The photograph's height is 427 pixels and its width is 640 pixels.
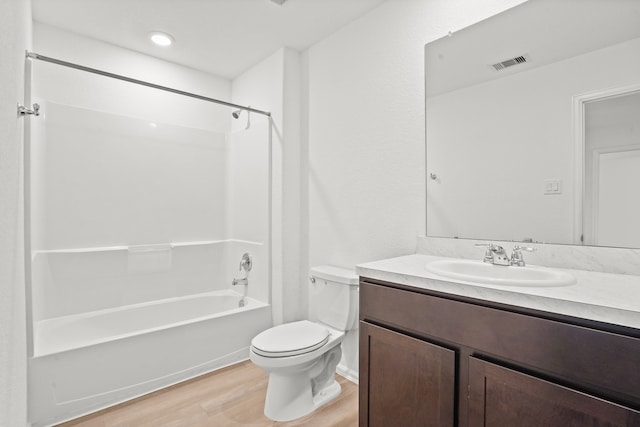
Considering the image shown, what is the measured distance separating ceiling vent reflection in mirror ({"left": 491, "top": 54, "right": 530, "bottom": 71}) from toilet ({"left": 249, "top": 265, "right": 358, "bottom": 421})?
1350mm

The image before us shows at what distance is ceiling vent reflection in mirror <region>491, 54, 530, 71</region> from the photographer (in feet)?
4.86

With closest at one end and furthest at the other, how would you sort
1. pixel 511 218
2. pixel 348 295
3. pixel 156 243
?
pixel 511 218 < pixel 348 295 < pixel 156 243

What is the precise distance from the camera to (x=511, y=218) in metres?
1.51

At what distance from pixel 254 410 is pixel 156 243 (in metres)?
1.68

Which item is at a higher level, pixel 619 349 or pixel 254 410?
pixel 619 349

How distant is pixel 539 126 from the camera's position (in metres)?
1.43

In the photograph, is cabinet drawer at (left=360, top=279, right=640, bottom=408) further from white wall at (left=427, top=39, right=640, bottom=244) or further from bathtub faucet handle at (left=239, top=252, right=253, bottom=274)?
bathtub faucet handle at (left=239, top=252, right=253, bottom=274)

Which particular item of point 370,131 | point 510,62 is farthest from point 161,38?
point 510,62

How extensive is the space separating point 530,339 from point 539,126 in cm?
96

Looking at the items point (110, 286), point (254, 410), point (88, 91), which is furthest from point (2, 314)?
point (88, 91)

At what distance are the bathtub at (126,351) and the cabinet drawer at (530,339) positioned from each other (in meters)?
1.55

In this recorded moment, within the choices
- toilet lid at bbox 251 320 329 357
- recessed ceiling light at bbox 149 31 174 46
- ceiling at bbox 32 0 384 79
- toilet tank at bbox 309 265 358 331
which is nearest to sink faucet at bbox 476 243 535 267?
toilet tank at bbox 309 265 358 331

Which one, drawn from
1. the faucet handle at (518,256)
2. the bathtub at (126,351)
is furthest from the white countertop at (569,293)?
the bathtub at (126,351)

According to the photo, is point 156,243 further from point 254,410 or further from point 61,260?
point 254,410
